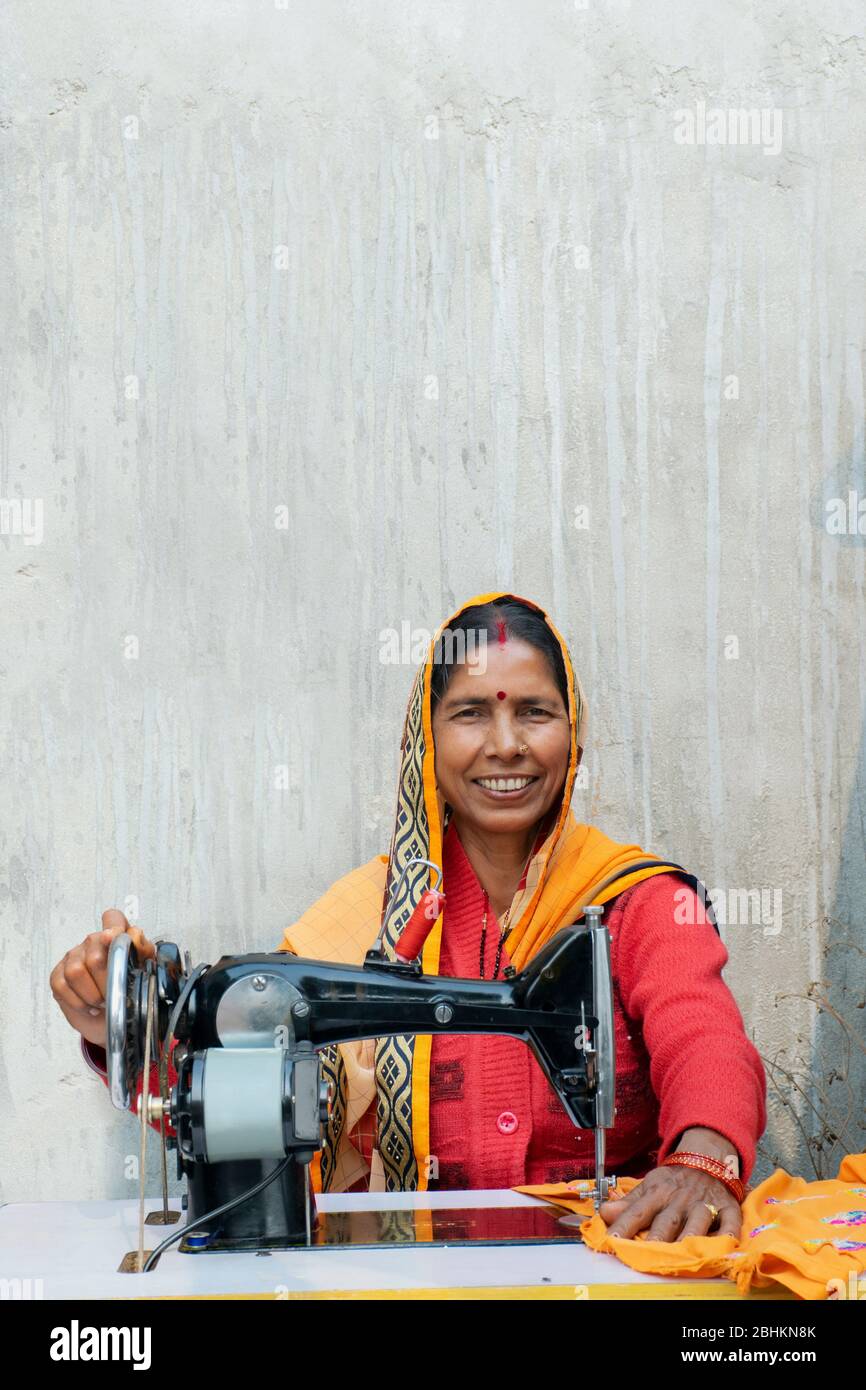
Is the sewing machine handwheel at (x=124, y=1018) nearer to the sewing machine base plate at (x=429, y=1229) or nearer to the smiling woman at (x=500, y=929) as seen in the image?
the sewing machine base plate at (x=429, y=1229)

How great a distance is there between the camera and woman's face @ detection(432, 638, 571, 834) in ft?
8.04

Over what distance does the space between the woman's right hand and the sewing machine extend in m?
0.13

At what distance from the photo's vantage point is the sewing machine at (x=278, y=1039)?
71.3 inches

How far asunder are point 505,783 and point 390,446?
3.51 ft

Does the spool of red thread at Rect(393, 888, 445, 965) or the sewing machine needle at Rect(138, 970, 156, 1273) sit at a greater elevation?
the spool of red thread at Rect(393, 888, 445, 965)

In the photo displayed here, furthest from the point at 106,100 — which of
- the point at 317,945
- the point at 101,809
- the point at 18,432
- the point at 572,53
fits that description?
the point at 317,945

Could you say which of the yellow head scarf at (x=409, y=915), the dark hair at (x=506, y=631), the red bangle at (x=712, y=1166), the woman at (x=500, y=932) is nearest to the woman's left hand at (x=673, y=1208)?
the red bangle at (x=712, y=1166)

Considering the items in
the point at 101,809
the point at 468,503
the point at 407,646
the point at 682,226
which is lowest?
the point at 101,809

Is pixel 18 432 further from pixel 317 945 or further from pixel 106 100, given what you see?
pixel 317 945

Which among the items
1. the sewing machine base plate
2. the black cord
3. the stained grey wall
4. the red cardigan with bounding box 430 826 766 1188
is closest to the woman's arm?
the red cardigan with bounding box 430 826 766 1188

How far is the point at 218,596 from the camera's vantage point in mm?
3205

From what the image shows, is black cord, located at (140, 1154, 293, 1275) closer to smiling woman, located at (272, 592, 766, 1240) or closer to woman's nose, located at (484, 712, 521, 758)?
smiling woman, located at (272, 592, 766, 1240)

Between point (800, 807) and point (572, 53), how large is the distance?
177cm

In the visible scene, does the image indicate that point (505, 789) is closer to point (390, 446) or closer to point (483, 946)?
point (483, 946)
